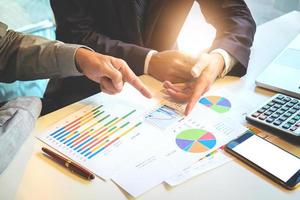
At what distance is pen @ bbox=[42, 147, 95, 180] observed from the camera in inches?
21.3

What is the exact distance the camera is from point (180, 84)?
0.81 m

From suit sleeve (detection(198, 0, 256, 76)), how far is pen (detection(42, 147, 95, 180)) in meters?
0.48

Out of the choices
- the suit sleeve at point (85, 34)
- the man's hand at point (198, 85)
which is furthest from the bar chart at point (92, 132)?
the suit sleeve at point (85, 34)

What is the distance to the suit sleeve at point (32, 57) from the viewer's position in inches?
30.6

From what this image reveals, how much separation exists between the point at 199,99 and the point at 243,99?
0.10 metres

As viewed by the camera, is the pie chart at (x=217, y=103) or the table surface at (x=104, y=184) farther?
the pie chart at (x=217, y=103)

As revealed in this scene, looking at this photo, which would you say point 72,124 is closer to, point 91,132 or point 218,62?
point 91,132

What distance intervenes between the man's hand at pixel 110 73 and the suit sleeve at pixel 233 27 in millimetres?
268

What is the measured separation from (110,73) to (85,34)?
29 centimetres

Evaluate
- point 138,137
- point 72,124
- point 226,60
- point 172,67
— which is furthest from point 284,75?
point 72,124

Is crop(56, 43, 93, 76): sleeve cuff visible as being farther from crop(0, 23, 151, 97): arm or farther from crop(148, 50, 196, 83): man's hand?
crop(148, 50, 196, 83): man's hand

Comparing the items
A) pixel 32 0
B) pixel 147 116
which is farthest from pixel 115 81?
pixel 32 0

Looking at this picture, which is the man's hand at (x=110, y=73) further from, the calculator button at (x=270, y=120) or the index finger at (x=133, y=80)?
the calculator button at (x=270, y=120)

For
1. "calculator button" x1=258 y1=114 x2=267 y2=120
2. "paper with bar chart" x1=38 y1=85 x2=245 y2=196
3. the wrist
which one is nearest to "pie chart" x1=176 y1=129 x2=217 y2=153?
"paper with bar chart" x1=38 y1=85 x2=245 y2=196
